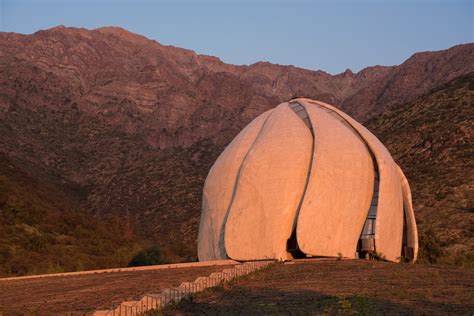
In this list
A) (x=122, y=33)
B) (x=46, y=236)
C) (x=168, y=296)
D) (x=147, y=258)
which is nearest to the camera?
(x=168, y=296)

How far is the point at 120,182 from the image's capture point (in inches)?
2564

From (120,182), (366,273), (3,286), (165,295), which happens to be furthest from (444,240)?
(120,182)

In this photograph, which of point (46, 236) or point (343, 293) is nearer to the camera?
point (343, 293)

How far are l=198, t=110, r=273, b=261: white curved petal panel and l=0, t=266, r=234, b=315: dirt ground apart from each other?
2312 mm

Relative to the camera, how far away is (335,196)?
21.1 m

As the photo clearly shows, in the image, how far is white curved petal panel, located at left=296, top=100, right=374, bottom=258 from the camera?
67.6ft

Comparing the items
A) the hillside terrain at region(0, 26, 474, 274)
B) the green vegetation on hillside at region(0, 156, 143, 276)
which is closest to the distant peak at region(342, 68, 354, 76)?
the hillside terrain at region(0, 26, 474, 274)

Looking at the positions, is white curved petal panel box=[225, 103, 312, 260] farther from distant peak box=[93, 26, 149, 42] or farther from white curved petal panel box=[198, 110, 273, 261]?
distant peak box=[93, 26, 149, 42]

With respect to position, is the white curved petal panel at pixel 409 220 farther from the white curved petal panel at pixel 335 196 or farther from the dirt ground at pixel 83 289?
the dirt ground at pixel 83 289

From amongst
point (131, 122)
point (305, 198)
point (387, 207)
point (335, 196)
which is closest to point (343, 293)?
point (305, 198)

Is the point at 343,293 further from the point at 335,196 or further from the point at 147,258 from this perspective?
the point at 147,258

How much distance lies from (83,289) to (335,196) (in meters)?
7.90

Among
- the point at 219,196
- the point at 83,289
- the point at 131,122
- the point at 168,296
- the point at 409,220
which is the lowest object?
the point at 83,289

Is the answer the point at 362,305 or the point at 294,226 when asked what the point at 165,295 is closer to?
the point at 362,305
